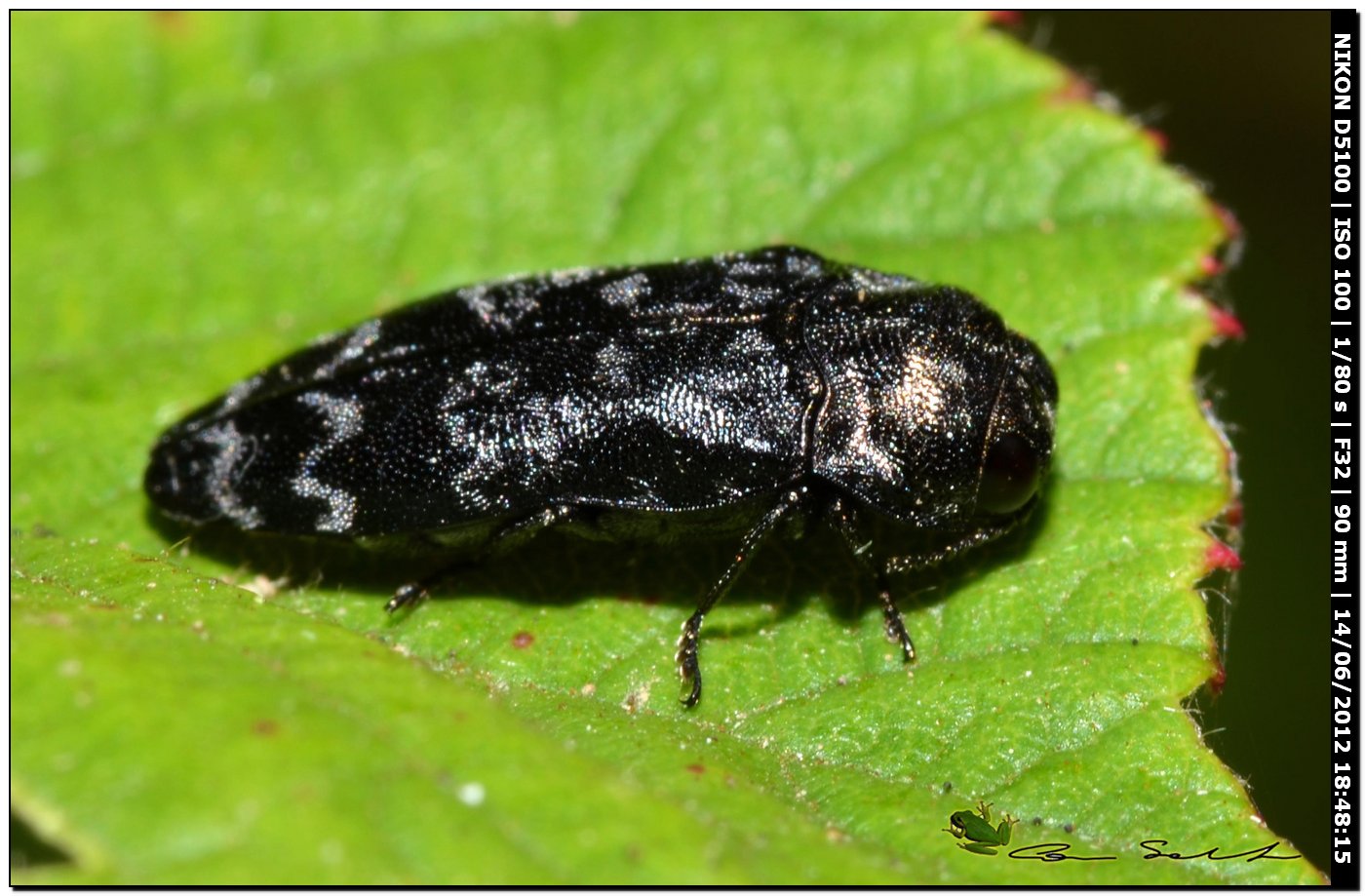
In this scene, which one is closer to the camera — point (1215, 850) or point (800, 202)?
point (1215, 850)

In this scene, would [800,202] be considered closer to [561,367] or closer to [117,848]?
[561,367]

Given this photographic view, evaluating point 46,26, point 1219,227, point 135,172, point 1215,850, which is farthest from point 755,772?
point 46,26

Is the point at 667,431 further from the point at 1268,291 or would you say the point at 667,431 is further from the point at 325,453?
the point at 1268,291

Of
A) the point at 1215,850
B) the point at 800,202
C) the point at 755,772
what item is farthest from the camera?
the point at 800,202
